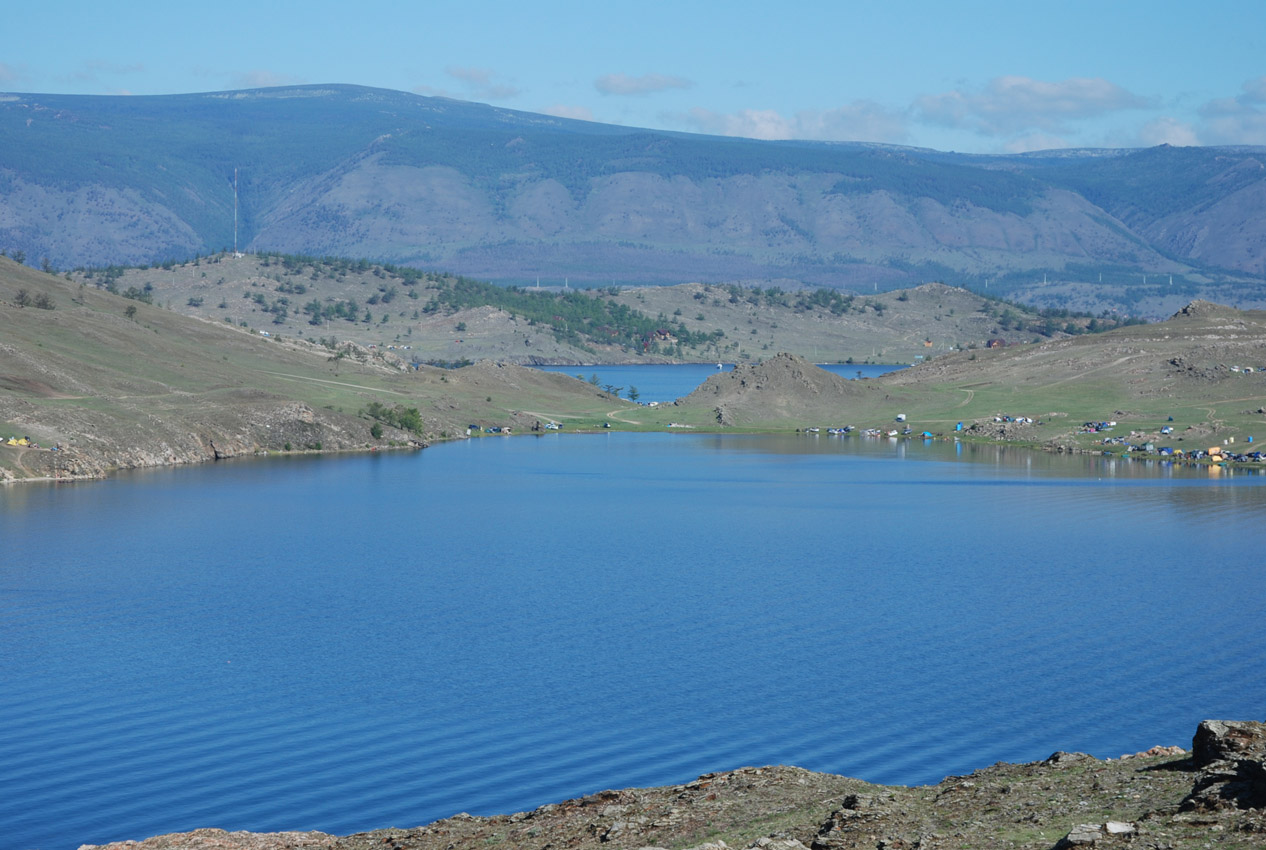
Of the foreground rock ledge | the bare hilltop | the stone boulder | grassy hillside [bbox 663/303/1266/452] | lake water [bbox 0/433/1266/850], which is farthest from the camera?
grassy hillside [bbox 663/303/1266/452]

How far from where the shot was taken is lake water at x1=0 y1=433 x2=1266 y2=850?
113 ft

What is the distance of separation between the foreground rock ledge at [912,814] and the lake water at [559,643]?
466cm

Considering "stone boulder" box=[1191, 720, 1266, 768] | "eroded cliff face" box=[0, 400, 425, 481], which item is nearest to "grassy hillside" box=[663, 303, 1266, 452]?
"eroded cliff face" box=[0, 400, 425, 481]

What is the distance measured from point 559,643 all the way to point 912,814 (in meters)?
24.3

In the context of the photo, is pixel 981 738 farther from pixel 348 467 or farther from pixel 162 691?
pixel 348 467

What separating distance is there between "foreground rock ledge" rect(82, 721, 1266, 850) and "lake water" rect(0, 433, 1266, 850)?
15.3 ft

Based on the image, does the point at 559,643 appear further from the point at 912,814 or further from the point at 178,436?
the point at 178,436

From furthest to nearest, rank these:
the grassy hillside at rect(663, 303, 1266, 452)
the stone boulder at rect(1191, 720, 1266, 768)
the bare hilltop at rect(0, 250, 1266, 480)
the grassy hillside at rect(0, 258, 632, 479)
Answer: the grassy hillside at rect(663, 303, 1266, 452) → the bare hilltop at rect(0, 250, 1266, 480) → the grassy hillside at rect(0, 258, 632, 479) → the stone boulder at rect(1191, 720, 1266, 768)

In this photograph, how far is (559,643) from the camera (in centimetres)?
4800

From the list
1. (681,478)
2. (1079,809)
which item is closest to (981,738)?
(1079,809)

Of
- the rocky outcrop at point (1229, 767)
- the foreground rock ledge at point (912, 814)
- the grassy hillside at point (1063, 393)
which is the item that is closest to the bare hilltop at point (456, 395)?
the grassy hillside at point (1063, 393)

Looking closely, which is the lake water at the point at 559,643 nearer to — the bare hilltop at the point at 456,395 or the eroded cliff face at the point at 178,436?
the eroded cliff face at the point at 178,436

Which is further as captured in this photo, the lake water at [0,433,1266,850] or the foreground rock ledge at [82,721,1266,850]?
the lake water at [0,433,1266,850]

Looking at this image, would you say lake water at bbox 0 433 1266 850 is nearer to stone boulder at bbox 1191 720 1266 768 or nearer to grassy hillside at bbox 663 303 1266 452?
stone boulder at bbox 1191 720 1266 768
